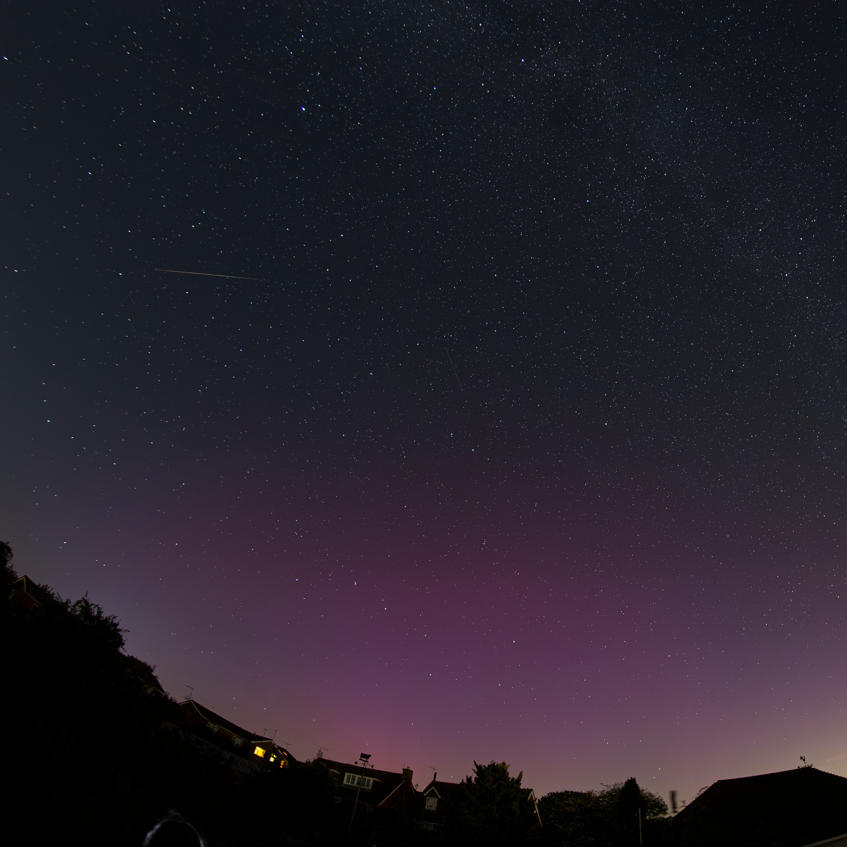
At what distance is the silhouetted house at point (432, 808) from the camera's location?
4931 centimetres

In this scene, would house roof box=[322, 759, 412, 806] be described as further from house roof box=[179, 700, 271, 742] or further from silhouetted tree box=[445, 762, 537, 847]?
silhouetted tree box=[445, 762, 537, 847]

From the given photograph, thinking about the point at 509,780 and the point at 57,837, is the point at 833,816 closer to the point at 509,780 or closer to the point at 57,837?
the point at 509,780

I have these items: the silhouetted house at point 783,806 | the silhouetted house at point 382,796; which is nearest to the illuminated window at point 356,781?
the silhouetted house at point 382,796

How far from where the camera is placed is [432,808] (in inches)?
2072

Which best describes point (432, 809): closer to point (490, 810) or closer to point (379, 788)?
point (379, 788)

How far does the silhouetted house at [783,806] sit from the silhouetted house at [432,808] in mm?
25669

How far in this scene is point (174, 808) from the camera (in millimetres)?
8375

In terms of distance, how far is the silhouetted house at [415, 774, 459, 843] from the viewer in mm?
49312

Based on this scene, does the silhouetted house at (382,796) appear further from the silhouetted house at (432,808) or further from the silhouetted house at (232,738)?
the silhouetted house at (232,738)

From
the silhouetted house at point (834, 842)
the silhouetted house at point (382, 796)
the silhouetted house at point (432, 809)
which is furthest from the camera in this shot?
the silhouetted house at point (432, 809)

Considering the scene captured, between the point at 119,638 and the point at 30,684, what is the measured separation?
7.43m

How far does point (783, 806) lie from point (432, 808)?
3780cm

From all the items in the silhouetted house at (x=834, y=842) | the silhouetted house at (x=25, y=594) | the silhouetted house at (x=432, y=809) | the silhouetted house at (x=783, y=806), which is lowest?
the silhouetted house at (x=432, y=809)

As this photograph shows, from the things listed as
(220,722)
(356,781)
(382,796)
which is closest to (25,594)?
(220,722)
